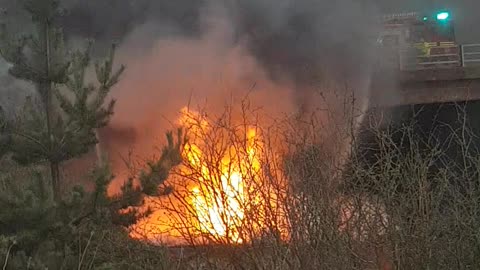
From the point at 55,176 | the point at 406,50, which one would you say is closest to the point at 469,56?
the point at 406,50

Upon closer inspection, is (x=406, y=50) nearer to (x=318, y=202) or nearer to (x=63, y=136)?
(x=318, y=202)

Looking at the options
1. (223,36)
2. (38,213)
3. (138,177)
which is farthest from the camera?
(223,36)

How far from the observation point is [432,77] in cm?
1309

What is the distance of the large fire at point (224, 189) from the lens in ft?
24.5

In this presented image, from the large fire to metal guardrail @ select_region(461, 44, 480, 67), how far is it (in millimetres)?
6625

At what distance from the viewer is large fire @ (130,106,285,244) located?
7.46 meters

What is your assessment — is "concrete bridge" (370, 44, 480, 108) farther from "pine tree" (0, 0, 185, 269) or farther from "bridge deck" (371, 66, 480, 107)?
"pine tree" (0, 0, 185, 269)

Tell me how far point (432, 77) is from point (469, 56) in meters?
0.94

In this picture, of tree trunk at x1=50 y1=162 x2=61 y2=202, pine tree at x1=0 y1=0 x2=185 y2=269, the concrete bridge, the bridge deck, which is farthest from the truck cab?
tree trunk at x1=50 y1=162 x2=61 y2=202

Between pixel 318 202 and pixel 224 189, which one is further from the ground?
pixel 224 189

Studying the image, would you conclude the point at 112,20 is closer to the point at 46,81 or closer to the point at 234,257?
the point at 46,81

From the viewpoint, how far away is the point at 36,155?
26.3 feet

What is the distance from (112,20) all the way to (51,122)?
3922 mm

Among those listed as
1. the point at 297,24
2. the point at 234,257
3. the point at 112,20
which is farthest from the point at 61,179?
the point at 297,24
